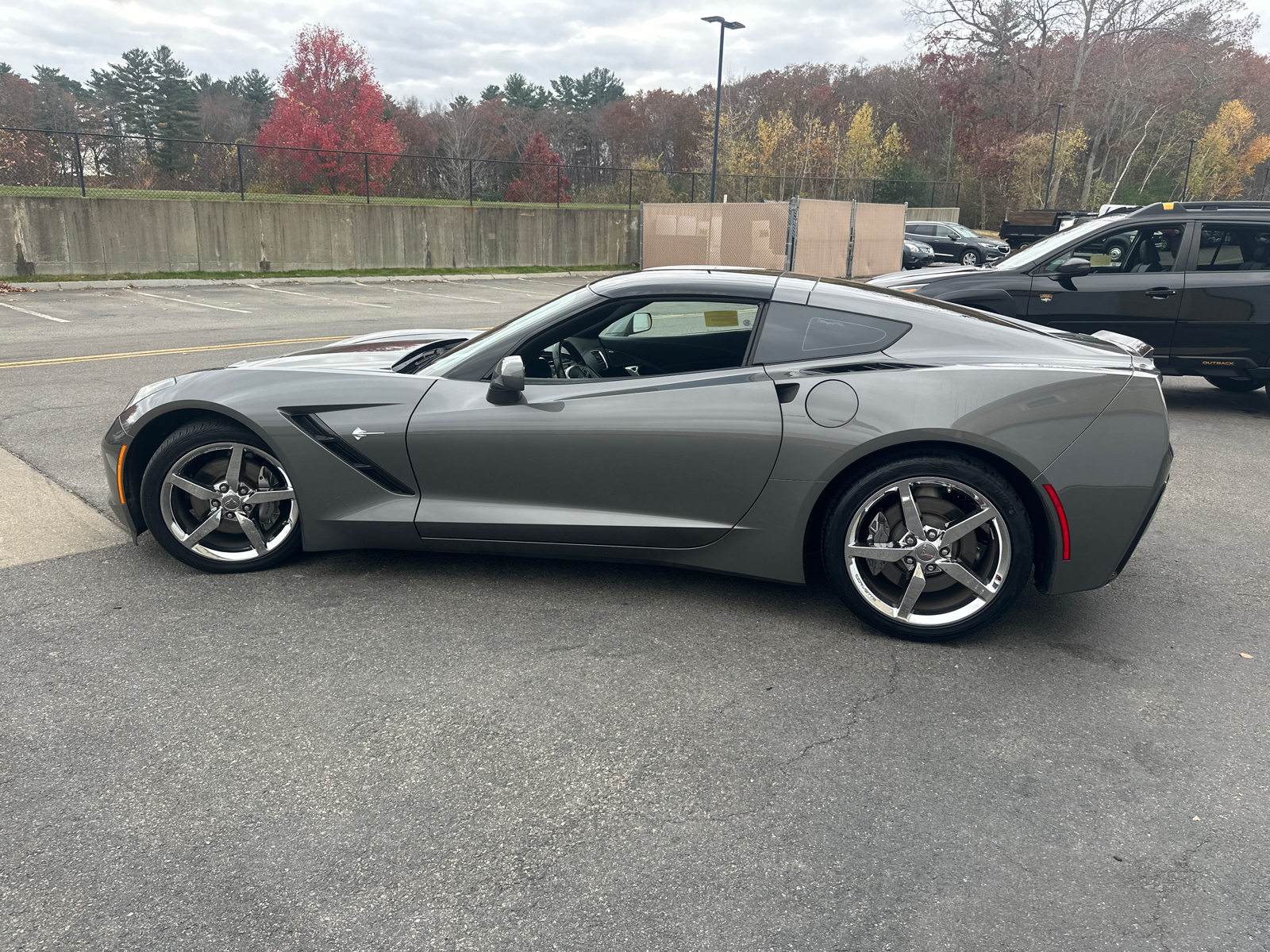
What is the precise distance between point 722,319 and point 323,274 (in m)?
21.4

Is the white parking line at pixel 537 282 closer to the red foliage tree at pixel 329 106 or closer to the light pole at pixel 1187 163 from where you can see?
the red foliage tree at pixel 329 106

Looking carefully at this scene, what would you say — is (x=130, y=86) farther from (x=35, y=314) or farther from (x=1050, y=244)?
(x=1050, y=244)

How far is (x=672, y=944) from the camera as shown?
6.85 feet

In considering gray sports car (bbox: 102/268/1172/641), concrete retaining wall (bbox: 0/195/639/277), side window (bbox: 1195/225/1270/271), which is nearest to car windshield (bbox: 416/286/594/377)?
gray sports car (bbox: 102/268/1172/641)

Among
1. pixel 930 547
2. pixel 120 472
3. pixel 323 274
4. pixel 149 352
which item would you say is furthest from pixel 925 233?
pixel 120 472

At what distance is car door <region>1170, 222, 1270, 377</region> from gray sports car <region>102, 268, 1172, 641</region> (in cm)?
455

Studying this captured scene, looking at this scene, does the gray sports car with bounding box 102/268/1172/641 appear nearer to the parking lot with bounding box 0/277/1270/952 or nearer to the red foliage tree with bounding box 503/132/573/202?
the parking lot with bounding box 0/277/1270/952

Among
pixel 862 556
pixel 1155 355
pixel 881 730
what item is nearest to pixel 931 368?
pixel 862 556

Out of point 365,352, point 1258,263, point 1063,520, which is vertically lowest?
point 1063,520

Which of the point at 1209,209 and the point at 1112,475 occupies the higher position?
the point at 1209,209

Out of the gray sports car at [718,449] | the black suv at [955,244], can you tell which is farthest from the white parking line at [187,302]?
the black suv at [955,244]

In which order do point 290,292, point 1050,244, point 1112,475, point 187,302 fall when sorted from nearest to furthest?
point 1112,475 < point 1050,244 < point 187,302 < point 290,292

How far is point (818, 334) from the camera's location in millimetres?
3701

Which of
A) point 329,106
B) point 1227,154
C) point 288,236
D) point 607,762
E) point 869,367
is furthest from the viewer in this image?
point 1227,154
